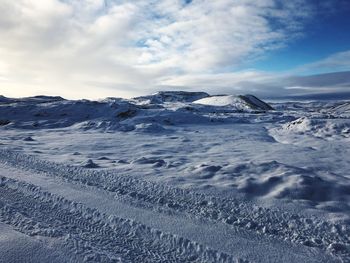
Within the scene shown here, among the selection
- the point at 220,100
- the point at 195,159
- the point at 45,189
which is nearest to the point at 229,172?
the point at 195,159

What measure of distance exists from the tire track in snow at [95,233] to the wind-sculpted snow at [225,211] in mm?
909

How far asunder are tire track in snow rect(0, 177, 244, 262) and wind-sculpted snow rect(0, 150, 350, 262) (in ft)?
2.98

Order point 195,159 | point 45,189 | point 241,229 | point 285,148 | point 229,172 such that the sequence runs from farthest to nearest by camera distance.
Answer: point 285,148, point 195,159, point 229,172, point 45,189, point 241,229

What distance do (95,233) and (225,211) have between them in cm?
211

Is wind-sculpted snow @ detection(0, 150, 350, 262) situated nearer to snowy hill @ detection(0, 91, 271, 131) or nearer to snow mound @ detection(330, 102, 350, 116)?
snowy hill @ detection(0, 91, 271, 131)

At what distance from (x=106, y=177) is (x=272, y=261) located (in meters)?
4.67

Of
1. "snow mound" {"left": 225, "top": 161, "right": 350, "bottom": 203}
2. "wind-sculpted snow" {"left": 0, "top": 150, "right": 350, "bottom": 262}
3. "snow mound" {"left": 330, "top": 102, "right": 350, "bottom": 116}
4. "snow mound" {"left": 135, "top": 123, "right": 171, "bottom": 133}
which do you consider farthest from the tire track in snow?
"snow mound" {"left": 330, "top": 102, "right": 350, "bottom": 116}

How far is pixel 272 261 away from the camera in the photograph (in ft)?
13.1

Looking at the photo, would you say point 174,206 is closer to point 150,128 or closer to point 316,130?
point 150,128

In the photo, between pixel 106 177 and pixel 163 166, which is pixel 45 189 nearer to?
pixel 106 177

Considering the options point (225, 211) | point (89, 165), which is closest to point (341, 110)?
point (89, 165)

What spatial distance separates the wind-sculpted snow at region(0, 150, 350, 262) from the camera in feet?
15.0

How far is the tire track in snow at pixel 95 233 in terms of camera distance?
4.11m

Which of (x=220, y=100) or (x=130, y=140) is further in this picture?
(x=220, y=100)
